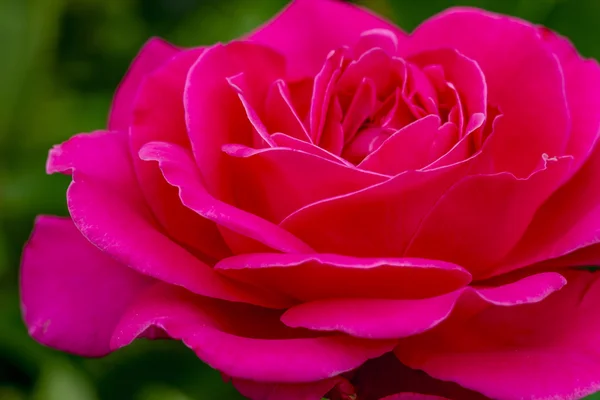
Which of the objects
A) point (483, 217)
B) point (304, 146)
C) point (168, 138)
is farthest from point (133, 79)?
point (483, 217)

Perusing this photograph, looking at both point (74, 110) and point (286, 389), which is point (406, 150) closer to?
point (286, 389)

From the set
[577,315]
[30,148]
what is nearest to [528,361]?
[577,315]

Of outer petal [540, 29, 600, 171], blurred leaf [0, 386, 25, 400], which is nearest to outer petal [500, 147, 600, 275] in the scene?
outer petal [540, 29, 600, 171]

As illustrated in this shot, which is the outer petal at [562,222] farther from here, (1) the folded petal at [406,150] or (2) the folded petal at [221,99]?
(2) the folded petal at [221,99]

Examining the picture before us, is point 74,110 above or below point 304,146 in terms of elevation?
below

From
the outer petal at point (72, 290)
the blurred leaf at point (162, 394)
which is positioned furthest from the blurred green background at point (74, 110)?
the outer petal at point (72, 290)

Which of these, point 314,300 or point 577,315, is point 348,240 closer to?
point 314,300
